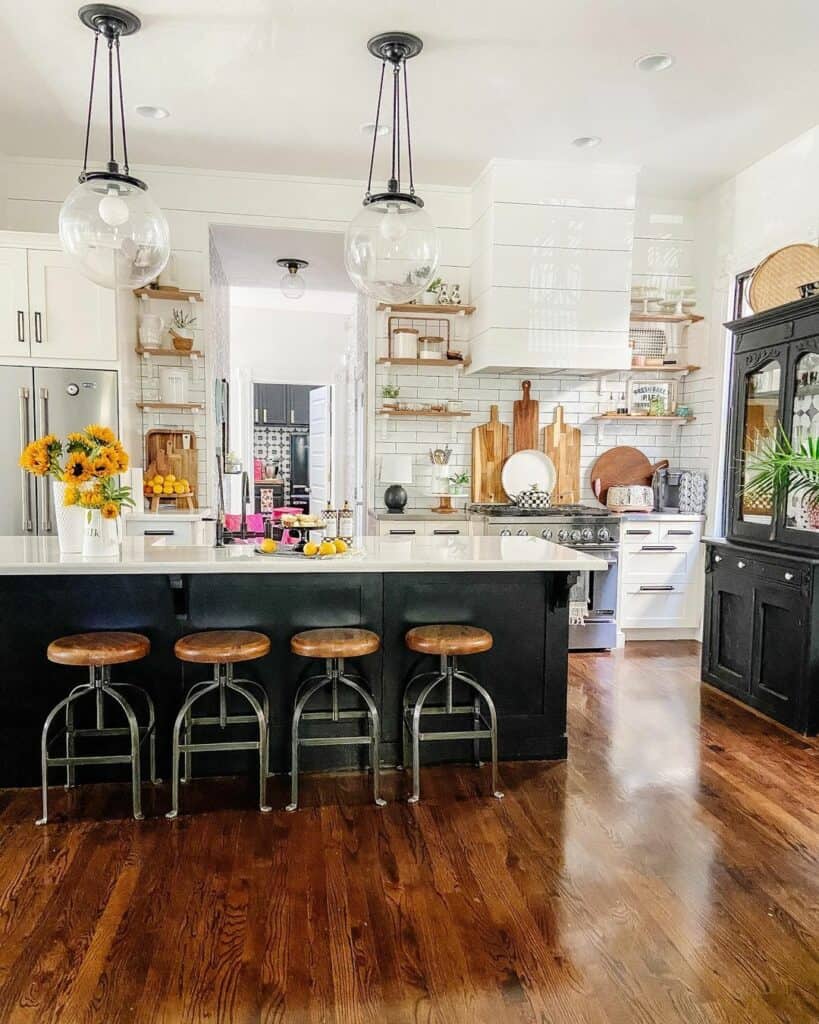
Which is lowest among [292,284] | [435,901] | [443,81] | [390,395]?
[435,901]

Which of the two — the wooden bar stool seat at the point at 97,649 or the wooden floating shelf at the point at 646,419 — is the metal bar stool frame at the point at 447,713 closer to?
the wooden bar stool seat at the point at 97,649

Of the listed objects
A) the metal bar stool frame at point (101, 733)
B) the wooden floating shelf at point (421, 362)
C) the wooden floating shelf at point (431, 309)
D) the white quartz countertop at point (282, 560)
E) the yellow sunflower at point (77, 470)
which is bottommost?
the metal bar stool frame at point (101, 733)

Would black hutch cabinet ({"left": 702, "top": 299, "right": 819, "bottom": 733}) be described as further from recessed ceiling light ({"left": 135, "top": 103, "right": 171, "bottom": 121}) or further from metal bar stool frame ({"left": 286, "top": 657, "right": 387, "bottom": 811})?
recessed ceiling light ({"left": 135, "top": 103, "right": 171, "bottom": 121})

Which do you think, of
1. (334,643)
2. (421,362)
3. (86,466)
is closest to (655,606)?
(421,362)

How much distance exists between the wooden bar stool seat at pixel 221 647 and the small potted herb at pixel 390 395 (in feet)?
9.17

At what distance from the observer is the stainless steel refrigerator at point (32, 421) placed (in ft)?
14.0

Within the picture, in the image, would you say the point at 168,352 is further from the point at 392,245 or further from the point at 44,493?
the point at 392,245

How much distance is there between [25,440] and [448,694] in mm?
2995

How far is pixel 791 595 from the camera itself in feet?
11.7

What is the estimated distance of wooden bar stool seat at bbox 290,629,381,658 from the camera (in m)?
2.69

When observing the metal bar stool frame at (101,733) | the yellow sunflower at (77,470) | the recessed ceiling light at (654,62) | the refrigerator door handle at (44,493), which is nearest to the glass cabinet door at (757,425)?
the recessed ceiling light at (654,62)

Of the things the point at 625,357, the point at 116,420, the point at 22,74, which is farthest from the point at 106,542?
the point at 625,357

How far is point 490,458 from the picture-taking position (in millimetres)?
5430

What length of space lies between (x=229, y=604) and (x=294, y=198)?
10.9ft
